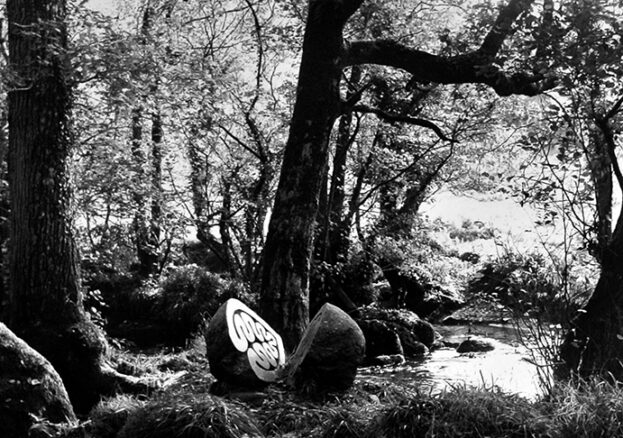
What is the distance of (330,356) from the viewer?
20.4 feet

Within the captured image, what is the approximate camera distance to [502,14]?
25.3ft

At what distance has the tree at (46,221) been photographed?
8.06 meters

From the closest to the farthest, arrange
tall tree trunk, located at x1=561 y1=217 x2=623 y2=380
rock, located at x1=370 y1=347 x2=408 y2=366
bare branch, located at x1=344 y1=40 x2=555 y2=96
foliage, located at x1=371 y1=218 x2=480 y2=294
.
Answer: tall tree trunk, located at x1=561 y1=217 x2=623 y2=380
bare branch, located at x1=344 y1=40 x2=555 y2=96
rock, located at x1=370 y1=347 x2=408 y2=366
foliage, located at x1=371 y1=218 x2=480 y2=294

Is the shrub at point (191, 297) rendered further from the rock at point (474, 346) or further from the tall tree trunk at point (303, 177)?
the tall tree trunk at point (303, 177)

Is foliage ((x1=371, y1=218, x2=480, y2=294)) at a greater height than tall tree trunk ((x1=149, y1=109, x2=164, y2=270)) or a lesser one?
lesser

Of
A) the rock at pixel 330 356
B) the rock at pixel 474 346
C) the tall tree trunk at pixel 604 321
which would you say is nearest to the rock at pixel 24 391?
the rock at pixel 330 356

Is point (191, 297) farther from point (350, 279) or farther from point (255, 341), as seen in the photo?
point (255, 341)

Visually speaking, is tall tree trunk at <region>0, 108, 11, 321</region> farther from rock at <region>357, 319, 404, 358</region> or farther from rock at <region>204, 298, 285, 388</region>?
rock at <region>357, 319, 404, 358</region>

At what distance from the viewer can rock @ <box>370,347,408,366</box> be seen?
469 inches

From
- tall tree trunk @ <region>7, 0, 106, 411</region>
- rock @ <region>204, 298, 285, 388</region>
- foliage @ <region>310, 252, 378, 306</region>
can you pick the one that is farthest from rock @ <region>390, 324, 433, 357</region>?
rock @ <region>204, 298, 285, 388</region>

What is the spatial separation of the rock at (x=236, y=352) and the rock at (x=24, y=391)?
1382mm

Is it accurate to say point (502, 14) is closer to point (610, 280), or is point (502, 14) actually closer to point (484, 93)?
point (610, 280)

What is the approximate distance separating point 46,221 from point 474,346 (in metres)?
8.16

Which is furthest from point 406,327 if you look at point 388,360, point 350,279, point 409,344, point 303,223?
point 303,223
